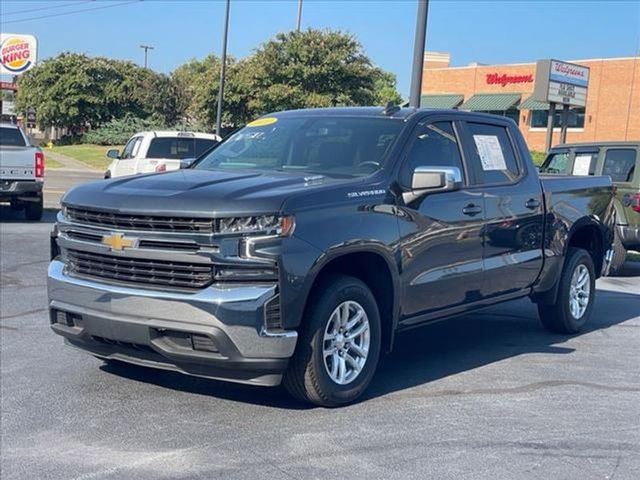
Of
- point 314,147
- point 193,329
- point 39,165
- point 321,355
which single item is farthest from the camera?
point 39,165

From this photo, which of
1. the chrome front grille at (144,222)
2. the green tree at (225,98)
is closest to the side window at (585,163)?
the chrome front grille at (144,222)

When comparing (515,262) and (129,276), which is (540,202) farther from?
(129,276)

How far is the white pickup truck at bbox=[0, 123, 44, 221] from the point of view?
15758 millimetres

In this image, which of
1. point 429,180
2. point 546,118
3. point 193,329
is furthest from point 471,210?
point 546,118

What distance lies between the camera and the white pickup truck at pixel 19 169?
1576 cm

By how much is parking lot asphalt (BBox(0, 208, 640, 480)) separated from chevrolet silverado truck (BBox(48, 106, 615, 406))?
35 cm

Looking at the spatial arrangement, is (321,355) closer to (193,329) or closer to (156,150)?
(193,329)

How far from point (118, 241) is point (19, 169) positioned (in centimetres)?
1168

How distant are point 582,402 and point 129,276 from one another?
3182mm

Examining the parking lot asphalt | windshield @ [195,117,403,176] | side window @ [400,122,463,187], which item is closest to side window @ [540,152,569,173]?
the parking lot asphalt

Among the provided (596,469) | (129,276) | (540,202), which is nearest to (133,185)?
(129,276)

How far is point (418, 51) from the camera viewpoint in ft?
44.8

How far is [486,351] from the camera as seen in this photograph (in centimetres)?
732

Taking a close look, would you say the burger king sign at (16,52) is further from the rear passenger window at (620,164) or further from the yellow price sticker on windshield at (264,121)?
the yellow price sticker on windshield at (264,121)
